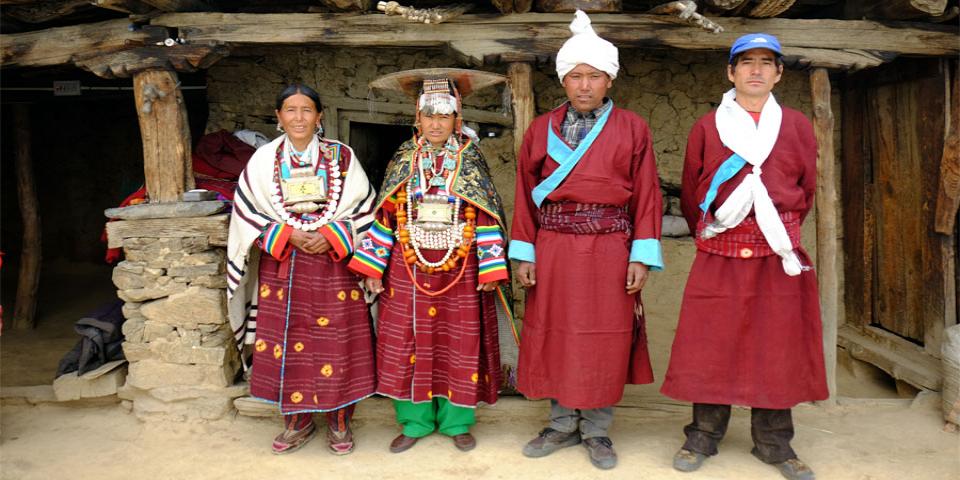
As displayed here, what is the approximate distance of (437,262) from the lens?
352cm

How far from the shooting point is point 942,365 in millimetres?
4207

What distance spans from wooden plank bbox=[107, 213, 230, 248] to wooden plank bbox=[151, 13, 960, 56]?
1013mm

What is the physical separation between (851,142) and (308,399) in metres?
4.26

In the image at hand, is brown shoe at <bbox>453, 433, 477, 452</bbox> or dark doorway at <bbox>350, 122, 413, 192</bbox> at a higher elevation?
dark doorway at <bbox>350, 122, 413, 192</bbox>

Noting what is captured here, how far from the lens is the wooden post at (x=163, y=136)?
409cm

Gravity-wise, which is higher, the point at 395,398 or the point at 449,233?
the point at 449,233

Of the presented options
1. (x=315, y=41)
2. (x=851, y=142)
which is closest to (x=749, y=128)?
(x=315, y=41)

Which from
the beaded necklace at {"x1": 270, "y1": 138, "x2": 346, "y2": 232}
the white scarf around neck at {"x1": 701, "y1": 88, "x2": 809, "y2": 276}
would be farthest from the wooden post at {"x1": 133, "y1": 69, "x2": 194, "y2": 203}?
the white scarf around neck at {"x1": 701, "y1": 88, "x2": 809, "y2": 276}

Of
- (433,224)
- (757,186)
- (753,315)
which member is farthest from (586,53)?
(753,315)

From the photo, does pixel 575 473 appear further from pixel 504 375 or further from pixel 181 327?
pixel 181 327

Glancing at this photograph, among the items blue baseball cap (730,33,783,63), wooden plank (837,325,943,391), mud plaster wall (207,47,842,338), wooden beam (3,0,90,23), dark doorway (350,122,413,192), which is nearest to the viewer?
blue baseball cap (730,33,783,63)

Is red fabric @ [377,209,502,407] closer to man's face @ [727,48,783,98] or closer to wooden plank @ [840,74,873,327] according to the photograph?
man's face @ [727,48,783,98]

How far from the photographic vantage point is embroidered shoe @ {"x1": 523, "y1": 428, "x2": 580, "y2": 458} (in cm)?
359

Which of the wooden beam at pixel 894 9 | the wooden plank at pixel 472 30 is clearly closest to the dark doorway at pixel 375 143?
the wooden plank at pixel 472 30
